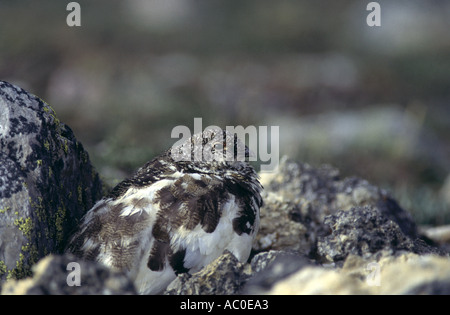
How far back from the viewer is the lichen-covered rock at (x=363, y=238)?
340 cm

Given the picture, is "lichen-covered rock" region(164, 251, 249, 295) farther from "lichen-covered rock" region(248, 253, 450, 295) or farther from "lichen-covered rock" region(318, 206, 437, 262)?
"lichen-covered rock" region(318, 206, 437, 262)

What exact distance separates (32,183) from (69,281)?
33.7 inches

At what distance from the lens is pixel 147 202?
140 inches

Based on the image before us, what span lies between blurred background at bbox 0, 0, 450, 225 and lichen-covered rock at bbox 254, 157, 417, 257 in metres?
3.34

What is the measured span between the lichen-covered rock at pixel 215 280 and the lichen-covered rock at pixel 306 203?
1.31 meters

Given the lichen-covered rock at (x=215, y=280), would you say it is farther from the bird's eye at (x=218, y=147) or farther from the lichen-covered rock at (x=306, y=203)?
the lichen-covered rock at (x=306, y=203)

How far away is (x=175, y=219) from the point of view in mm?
3449

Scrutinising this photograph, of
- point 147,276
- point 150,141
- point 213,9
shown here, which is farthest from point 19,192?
point 213,9

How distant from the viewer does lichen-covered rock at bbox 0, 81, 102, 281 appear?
313cm

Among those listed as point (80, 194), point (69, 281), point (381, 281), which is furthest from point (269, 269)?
point (80, 194)

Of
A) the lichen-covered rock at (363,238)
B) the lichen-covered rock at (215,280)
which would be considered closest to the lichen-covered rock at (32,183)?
the lichen-covered rock at (215,280)

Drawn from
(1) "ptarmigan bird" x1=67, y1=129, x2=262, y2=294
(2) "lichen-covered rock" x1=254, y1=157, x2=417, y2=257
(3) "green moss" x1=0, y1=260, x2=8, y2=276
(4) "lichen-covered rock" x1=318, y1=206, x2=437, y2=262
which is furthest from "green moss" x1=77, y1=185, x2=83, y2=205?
(4) "lichen-covered rock" x1=318, y1=206, x2=437, y2=262
